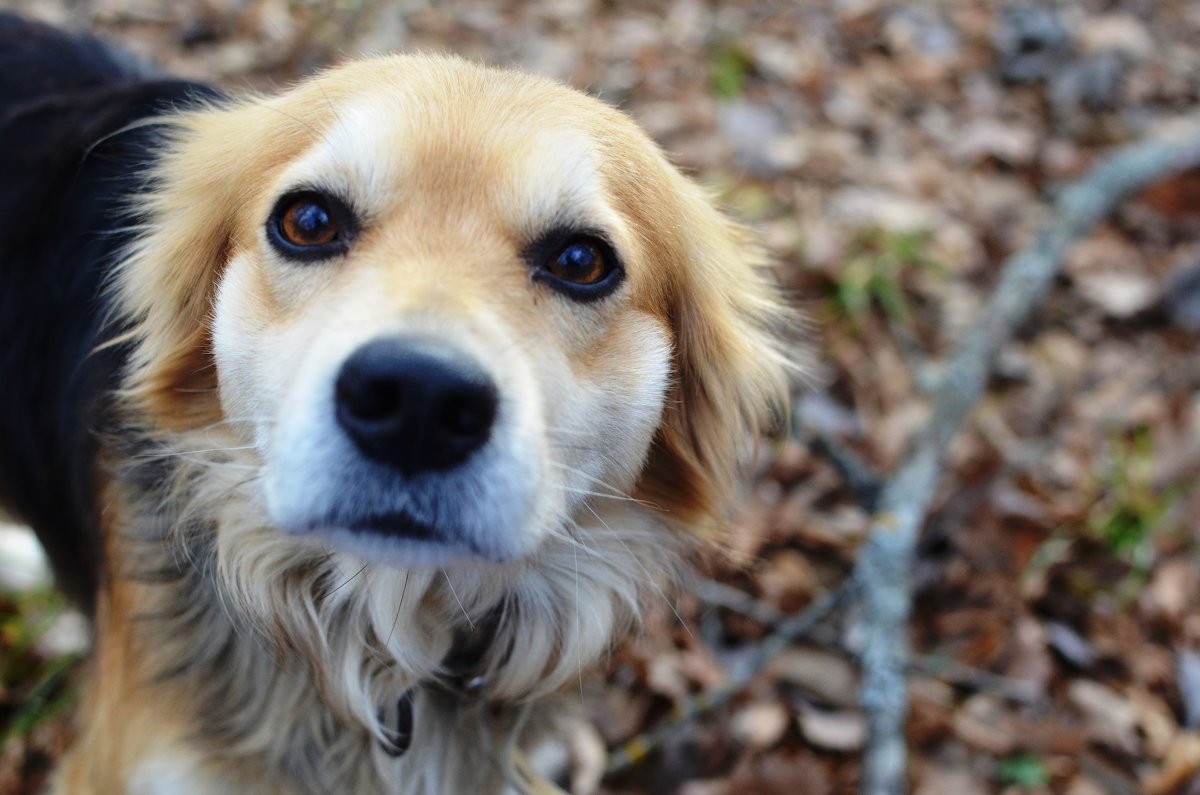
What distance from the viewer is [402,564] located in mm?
1713

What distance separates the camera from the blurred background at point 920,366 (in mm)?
2965

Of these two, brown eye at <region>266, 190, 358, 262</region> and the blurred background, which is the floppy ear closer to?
the blurred background

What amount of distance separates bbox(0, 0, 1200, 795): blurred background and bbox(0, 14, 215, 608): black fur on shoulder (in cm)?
83

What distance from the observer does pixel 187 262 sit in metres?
2.19

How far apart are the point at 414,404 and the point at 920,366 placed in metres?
2.91

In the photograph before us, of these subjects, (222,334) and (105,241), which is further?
(105,241)

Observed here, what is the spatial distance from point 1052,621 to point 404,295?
2580 millimetres

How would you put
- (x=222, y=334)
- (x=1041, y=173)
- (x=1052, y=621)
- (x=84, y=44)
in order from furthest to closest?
1. (x=1041, y=173)
2. (x=1052, y=621)
3. (x=84, y=44)
4. (x=222, y=334)

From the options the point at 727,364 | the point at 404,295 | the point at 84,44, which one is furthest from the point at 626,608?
the point at 84,44

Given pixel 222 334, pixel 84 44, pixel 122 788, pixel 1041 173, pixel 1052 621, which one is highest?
pixel 1041 173

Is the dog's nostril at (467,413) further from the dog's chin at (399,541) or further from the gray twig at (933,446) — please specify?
the gray twig at (933,446)

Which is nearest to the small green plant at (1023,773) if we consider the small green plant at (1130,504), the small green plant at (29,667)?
the small green plant at (1130,504)

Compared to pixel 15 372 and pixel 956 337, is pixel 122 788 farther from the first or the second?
pixel 956 337

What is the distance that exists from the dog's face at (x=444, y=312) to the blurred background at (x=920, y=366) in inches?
24.2
